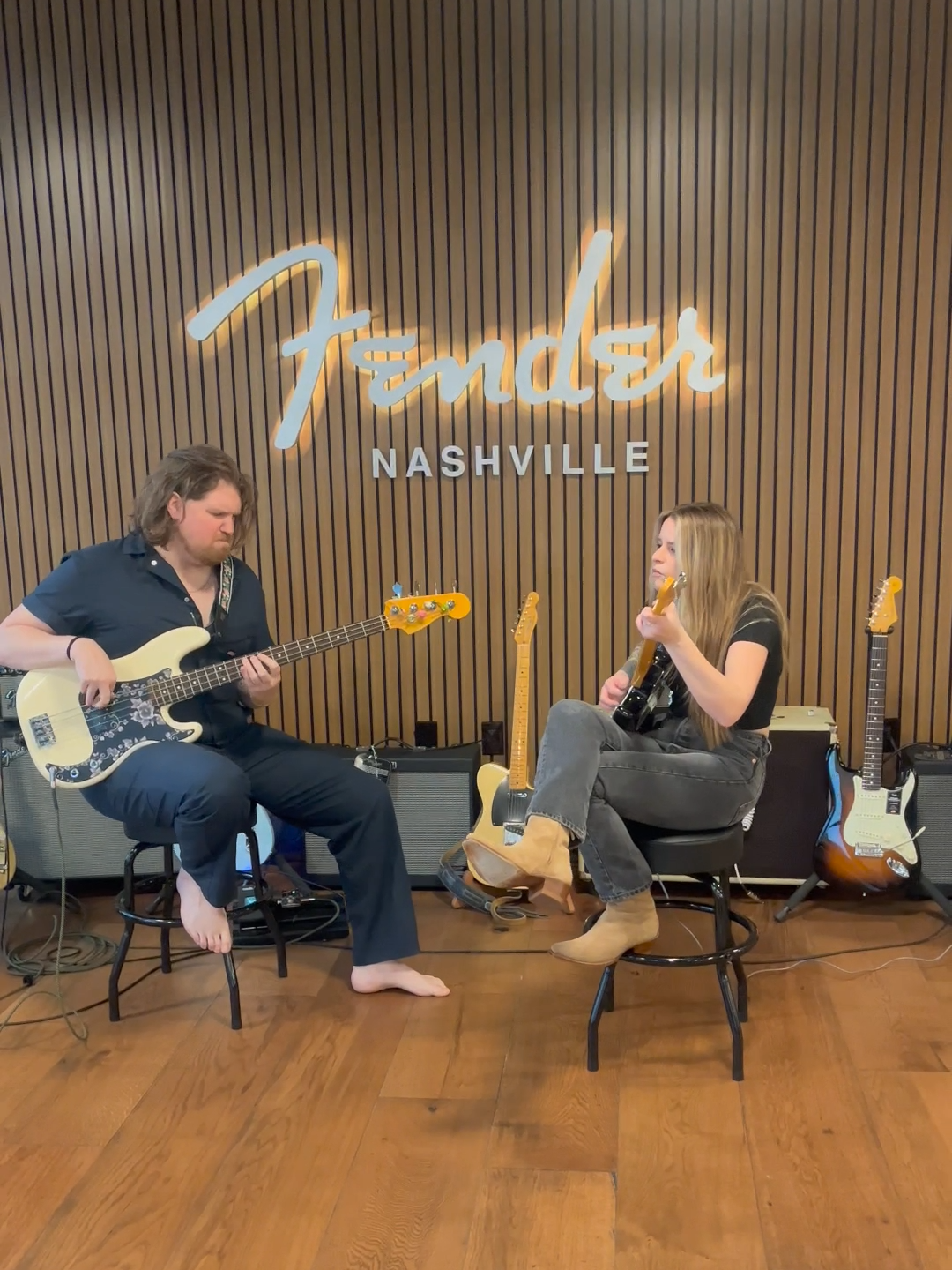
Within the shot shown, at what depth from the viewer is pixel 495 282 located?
3670mm

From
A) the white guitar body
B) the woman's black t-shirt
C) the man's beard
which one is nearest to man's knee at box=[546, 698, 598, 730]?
the woman's black t-shirt

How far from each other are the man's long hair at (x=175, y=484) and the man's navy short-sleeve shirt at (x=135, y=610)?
0.20ft

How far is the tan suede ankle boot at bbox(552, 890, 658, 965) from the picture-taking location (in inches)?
87.4

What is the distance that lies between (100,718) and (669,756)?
1.51 m

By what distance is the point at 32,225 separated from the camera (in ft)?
12.4

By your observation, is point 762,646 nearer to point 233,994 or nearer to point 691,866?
point 691,866

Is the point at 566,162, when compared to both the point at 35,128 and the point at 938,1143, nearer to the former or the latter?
the point at 35,128

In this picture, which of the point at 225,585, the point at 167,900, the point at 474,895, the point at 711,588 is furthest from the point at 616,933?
the point at 225,585

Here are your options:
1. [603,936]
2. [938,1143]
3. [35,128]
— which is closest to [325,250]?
[35,128]

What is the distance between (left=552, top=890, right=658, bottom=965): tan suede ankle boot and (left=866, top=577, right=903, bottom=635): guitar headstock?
138 centimetres

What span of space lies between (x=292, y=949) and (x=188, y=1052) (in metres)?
0.63

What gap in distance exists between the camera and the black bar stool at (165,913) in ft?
8.52

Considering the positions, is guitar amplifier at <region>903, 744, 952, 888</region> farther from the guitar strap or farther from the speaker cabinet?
the guitar strap

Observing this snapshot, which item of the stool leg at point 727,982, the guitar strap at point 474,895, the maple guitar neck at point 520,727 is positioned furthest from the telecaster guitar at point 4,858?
the stool leg at point 727,982
